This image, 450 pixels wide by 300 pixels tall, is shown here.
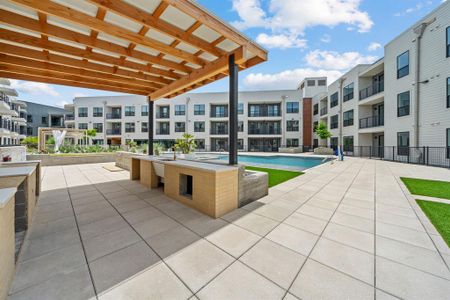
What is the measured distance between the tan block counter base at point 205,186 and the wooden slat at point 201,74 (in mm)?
2783

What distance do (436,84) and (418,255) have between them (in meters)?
15.7

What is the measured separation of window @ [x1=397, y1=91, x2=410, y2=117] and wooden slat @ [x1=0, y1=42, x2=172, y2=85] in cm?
1844

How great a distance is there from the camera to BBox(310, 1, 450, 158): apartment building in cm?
1148

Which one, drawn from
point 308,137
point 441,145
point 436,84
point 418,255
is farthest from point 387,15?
point 308,137

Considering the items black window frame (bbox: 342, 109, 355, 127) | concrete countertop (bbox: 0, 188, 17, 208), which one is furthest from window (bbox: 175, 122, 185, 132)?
concrete countertop (bbox: 0, 188, 17, 208)

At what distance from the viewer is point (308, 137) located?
3048 centimetres

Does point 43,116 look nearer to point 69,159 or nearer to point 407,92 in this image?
point 69,159

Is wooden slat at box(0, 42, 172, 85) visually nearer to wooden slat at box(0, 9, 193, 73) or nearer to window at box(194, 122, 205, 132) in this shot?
wooden slat at box(0, 9, 193, 73)

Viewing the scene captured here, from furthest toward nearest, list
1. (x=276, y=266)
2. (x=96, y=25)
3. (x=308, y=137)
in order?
1. (x=308, y=137)
2. (x=96, y=25)
3. (x=276, y=266)

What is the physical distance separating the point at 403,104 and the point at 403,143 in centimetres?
316

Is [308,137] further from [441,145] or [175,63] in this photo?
[175,63]

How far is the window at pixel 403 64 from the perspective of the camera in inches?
544

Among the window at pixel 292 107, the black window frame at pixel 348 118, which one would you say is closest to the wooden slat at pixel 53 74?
the black window frame at pixel 348 118

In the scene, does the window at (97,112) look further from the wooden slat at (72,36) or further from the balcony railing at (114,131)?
the wooden slat at (72,36)
